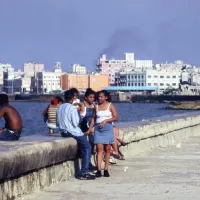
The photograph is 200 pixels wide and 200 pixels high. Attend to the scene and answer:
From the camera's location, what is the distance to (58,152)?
31.0 ft

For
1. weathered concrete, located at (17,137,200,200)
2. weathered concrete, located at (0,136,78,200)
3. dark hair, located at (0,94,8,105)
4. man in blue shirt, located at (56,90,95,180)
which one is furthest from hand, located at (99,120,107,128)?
dark hair, located at (0,94,8,105)

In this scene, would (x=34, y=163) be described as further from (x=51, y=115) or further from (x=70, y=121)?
(x=51, y=115)

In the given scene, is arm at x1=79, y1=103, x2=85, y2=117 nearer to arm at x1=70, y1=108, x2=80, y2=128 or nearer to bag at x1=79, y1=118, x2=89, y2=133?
bag at x1=79, y1=118, x2=89, y2=133

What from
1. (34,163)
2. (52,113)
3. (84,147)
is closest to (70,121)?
(84,147)

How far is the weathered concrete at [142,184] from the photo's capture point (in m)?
8.51

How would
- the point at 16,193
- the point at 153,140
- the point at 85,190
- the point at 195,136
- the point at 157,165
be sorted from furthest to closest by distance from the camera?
the point at 195,136, the point at 153,140, the point at 157,165, the point at 85,190, the point at 16,193

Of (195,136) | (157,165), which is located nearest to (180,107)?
(195,136)

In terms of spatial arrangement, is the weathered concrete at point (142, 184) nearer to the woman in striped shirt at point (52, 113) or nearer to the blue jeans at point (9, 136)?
the blue jeans at point (9, 136)

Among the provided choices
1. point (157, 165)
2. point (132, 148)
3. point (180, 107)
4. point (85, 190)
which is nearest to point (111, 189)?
point (85, 190)

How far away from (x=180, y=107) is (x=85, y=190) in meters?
110

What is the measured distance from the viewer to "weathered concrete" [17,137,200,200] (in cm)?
851

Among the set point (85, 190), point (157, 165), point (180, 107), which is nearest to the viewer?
point (85, 190)

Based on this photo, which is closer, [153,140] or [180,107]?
[153,140]

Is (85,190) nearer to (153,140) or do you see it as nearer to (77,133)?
(77,133)
